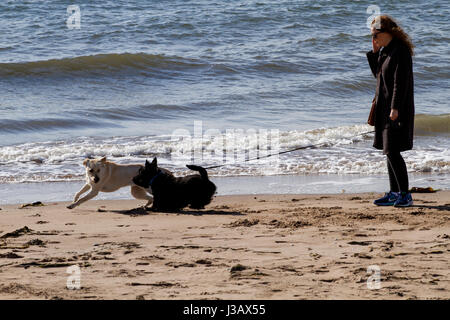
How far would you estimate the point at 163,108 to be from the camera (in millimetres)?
14445

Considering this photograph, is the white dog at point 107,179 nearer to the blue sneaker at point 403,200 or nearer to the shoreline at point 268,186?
the shoreline at point 268,186

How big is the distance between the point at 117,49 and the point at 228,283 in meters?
15.8

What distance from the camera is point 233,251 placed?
16.7 ft

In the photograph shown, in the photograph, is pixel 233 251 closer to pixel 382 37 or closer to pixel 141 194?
pixel 141 194

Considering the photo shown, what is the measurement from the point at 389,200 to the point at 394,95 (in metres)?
1.21

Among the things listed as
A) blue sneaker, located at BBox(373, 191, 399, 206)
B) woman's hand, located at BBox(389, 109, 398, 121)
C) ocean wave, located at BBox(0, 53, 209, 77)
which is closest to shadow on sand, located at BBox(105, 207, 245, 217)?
blue sneaker, located at BBox(373, 191, 399, 206)

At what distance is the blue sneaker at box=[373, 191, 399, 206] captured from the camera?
691cm

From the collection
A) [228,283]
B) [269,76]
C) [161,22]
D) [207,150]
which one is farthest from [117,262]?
[161,22]

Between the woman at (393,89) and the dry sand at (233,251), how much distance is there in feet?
2.22

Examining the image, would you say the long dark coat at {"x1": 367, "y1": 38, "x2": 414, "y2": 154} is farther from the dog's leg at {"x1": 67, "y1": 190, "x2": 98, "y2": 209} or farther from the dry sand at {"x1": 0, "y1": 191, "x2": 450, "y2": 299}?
the dog's leg at {"x1": 67, "y1": 190, "x2": 98, "y2": 209}

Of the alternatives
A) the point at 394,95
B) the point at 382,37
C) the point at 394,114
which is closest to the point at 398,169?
the point at 394,114

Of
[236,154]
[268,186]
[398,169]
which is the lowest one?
[236,154]

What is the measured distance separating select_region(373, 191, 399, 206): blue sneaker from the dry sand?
0.47ft

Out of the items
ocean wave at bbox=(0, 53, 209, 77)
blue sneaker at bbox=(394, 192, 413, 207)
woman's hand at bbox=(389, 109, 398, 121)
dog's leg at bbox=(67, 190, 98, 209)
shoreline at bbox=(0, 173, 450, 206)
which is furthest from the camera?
ocean wave at bbox=(0, 53, 209, 77)
